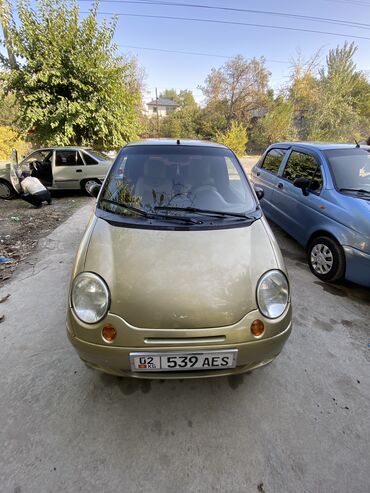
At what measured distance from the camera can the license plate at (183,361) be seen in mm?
1391

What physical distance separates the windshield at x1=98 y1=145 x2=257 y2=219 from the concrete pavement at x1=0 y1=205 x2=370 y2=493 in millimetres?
1307

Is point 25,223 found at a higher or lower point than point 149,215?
lower

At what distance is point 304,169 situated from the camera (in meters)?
3.84

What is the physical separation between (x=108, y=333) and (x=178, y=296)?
442 mm

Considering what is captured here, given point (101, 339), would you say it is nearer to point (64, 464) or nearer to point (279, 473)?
point (64, 464)

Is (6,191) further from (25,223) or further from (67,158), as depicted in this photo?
(25,223)

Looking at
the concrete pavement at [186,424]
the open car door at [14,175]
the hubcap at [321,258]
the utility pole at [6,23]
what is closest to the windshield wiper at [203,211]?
the concrete pavement at [186,424]

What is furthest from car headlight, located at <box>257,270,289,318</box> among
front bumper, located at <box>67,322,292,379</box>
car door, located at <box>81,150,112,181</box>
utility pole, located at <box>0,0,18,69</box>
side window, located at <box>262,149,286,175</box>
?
utility pole, located at <box>0,0,18,69</box>

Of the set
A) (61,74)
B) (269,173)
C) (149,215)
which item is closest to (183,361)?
(149,215)

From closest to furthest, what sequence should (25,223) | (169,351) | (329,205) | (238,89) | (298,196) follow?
(169,351) → (329,205) → (298,196) → (25,223) → (238,89)

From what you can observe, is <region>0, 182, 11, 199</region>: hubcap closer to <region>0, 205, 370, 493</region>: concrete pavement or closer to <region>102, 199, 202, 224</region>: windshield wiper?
<region>0, 205, 370, 493</region>: concrete pavement

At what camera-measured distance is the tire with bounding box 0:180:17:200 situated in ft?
22.4

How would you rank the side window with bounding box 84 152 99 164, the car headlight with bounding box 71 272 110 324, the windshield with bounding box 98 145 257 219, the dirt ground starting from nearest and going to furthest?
the car headlight with bounding box 71 272 110 324, the windshield with bounding box 98 145 257 219, the dirt ground, the side window with bounding box 84 152 99 164

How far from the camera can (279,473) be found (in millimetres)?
1358
